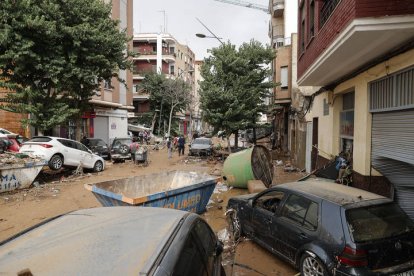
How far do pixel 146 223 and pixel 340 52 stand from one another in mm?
6418

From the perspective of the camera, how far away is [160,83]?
41.9 m

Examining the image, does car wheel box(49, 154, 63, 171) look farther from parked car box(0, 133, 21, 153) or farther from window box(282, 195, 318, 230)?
window box(282, 195, 318, 230)

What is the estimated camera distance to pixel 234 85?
2155 cm

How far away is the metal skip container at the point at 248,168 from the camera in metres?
11.9

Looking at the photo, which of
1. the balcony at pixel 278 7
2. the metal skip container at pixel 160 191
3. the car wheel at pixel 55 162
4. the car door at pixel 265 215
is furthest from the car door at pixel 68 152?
the balcony at pixel 278 7

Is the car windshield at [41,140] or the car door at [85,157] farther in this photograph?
the car door at [85,157]

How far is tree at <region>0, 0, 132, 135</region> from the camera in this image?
1391 cm

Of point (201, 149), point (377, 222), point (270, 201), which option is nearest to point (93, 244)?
point (377, 222)

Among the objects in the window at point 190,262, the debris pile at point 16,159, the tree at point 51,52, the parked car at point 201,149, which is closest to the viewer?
the window at point 190,262

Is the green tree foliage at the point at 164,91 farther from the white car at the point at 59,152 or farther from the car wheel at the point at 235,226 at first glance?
the car wheel at the point at 235,226

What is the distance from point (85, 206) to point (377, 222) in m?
8.35

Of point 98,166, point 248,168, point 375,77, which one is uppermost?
point 375,77

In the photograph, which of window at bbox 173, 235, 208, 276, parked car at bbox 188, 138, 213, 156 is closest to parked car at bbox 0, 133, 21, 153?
parked car at bbox 188, 138, 213, 156

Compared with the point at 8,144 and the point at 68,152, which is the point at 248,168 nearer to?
the point at 68,152
